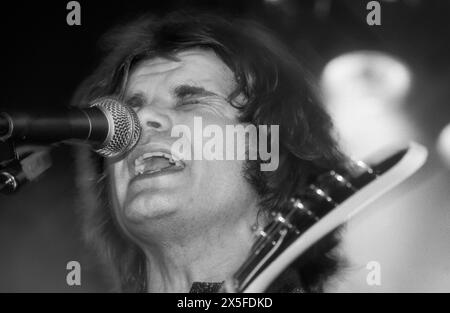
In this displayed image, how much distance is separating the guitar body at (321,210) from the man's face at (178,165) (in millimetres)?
176

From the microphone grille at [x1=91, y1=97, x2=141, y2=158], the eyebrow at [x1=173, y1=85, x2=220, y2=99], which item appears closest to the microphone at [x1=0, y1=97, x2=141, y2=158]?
the microphone grille at [x1=91, y1=97, x2=141, y2=158]

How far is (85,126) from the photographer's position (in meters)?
0.71

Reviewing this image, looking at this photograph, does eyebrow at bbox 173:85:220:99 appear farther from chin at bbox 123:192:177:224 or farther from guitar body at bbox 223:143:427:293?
guitar body at bbox 223:143:427:293

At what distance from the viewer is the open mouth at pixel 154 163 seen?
113 centimetres

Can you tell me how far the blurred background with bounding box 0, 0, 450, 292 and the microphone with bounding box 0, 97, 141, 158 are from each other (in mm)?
475

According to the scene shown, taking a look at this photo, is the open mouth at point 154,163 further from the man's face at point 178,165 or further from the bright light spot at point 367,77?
the bright light spot at point 367,77

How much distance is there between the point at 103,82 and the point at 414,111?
25.3 inches

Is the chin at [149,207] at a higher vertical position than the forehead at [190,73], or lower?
lower

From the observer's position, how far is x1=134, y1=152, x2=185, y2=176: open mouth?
1130 mm

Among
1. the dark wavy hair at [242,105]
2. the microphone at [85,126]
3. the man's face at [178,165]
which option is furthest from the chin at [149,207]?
the microphone at [85,126]

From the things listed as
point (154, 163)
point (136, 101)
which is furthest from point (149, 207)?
point (136, 101)

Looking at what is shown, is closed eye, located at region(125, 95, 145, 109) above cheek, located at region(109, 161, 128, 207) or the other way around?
above

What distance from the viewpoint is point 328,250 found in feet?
3.73

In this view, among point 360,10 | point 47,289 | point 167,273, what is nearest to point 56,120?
point 167,273
